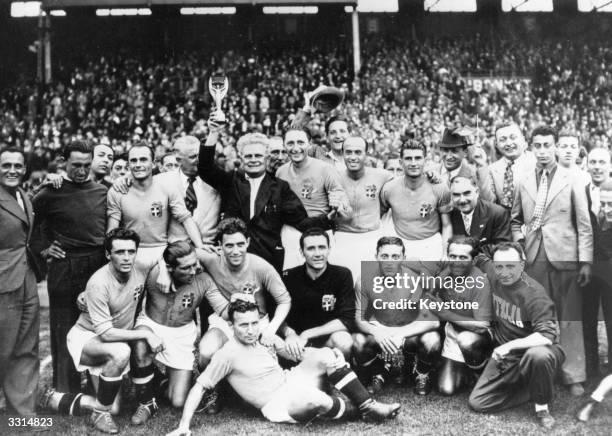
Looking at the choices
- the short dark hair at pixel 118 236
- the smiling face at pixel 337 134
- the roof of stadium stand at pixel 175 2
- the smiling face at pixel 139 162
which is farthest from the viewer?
the roof of stadium stand at pixel 175 2

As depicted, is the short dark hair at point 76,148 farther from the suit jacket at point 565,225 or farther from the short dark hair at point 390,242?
the suit jacket at point 565,225

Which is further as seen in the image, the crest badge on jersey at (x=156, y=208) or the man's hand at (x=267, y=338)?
the crest badge on jersey at (x=156, y=208)

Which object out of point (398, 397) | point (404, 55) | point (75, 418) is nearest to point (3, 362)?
point (75, 418)

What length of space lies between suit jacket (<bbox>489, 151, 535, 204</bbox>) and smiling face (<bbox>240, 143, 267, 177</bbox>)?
1.83 metres

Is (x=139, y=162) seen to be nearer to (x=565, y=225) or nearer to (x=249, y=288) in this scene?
(x=249, y=288)

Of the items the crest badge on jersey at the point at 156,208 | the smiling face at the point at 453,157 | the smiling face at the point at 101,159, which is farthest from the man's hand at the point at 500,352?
the smiling face at the point at 101,159

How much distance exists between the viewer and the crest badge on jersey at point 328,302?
3.86 metres

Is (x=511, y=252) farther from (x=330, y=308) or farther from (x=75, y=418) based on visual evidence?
(x=75, y=418)

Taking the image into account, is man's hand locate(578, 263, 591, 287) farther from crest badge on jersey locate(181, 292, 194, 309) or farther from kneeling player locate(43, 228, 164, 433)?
kneeling player locate(43, 228, 164, 433)

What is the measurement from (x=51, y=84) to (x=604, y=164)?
48.6 feet

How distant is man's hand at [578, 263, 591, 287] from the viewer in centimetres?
389

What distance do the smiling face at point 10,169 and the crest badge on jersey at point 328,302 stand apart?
2114 millimetres

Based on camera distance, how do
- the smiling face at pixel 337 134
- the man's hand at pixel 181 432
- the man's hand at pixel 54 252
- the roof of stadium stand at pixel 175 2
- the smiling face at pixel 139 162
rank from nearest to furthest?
the man's hand at pixel 181 432 → the man's hand at pixel 54 252 → the smiling face at pixel 139 162 → the smiling face at pixel 337 134 → the roof of stadium stand at pixel 175 2

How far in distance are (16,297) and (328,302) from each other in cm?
199
